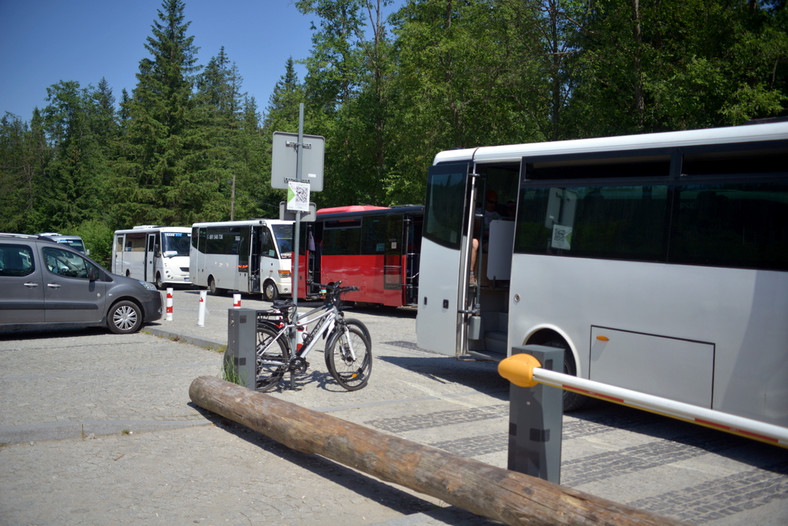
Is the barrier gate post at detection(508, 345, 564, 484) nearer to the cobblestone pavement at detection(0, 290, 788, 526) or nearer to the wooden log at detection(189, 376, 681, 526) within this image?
the wooden log at detection(189, 376, 681, 526)

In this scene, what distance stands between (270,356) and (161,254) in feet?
91.2

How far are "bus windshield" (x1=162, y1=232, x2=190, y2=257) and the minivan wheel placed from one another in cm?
2070

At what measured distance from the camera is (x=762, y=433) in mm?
2959

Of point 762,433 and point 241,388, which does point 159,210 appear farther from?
point 762,433

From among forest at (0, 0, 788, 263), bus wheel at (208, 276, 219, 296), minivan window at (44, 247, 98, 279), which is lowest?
bus wheel at (208, 276, 219, 296)

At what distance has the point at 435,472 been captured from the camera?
4.58 metres

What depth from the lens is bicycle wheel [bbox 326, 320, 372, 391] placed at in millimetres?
8594

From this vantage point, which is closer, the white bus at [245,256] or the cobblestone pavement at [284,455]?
the cobblestone pavement at [284,455]

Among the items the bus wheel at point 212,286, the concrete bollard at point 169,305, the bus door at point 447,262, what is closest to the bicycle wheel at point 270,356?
the bus door at point 447,262

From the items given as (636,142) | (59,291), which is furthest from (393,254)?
(636,142)

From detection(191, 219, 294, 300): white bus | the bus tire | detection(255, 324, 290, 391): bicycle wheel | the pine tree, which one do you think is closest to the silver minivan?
detection(255, 324, 290, 391): bicycle wheel

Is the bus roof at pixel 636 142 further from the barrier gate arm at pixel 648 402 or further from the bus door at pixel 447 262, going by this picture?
the barrier gate arm at pixel 648 402

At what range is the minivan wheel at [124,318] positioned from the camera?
1399 cm

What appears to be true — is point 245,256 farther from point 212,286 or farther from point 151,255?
point 151,255
